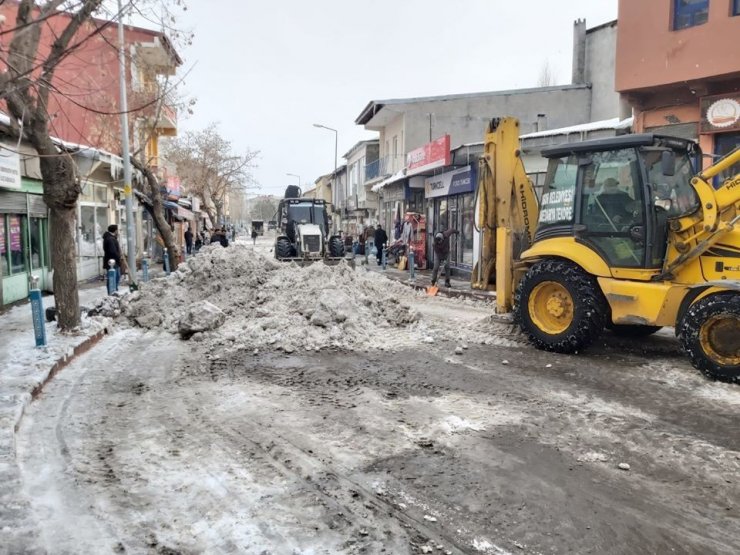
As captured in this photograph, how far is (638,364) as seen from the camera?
25.3 feet

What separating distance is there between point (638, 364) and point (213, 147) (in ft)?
141

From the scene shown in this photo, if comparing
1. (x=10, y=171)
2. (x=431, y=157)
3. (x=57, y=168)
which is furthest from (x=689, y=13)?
(x=10, y=171)

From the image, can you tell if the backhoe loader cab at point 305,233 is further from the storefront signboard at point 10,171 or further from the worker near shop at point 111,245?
the storefront signboard at point 10,171

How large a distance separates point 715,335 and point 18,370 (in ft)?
27.0

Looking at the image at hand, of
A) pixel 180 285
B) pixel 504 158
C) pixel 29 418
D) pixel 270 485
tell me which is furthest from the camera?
pixel 180 285

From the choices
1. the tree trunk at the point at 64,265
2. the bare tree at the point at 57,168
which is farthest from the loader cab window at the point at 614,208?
the tree trunk at the point at 64,265

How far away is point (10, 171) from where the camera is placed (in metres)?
12.5

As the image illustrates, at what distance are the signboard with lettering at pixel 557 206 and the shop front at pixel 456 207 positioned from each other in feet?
30.8

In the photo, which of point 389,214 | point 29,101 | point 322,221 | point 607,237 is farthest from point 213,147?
point 607,237

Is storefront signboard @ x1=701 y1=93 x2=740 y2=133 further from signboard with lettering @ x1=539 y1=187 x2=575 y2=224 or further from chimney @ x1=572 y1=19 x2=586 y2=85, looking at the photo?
chimney @ x1=572 y1=19 x2=586 y2=85

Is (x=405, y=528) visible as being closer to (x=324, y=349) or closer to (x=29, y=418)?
(x=29, y=418)

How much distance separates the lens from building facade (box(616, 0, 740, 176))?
12.1 meters

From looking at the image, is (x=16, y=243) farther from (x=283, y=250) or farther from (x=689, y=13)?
(x=689, y=13)

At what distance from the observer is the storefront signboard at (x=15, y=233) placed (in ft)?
43.7
